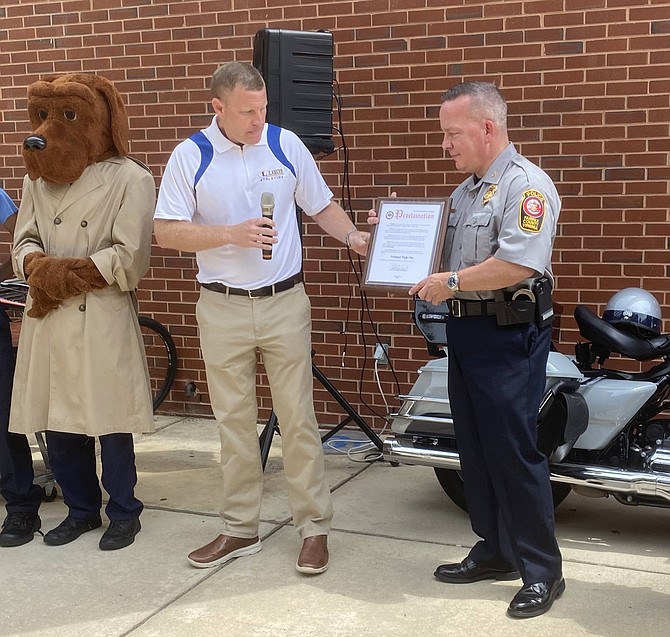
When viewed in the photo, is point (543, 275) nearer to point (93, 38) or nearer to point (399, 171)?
point (399, 171)

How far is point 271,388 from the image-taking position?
4.18 m

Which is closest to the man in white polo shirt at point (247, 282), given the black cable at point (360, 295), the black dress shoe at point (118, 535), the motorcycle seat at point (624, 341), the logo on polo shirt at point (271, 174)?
the logo on polo shirt at point (271, 174)

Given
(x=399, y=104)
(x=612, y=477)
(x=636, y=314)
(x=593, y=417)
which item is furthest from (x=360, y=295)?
(x=612, y=477)

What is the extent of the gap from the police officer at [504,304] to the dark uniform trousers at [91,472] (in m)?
1.67

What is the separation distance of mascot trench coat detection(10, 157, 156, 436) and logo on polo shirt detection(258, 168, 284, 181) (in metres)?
0.67

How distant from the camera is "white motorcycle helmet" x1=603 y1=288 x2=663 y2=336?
4.46 metres

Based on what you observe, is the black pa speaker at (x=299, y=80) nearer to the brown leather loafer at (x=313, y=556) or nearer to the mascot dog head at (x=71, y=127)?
the mascot dog head at (x=71, y=127)

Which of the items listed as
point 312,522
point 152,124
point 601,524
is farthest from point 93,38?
point 601,524

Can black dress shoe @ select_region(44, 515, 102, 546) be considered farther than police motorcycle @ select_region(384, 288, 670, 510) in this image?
Yes

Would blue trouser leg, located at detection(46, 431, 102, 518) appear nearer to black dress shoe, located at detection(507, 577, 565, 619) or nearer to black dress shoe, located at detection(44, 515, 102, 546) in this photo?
black dress shoe, located at detection(44, 515, 102, 546)

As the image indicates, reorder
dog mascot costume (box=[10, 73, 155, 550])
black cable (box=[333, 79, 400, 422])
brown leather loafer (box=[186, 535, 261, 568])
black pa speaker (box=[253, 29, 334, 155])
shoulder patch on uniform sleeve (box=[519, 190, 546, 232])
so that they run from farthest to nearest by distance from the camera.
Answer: black cable (box=[333, 79, 400, 422]), black pa speaker (box=[253, 29, 334, 155]), dog mascot costume (box=[10, 73, 155, 550]), brown leather loafer (box=[186, 535, 261, 568]), shoulder patch on uniform sleeve (box=[519, 190, 546, 232])

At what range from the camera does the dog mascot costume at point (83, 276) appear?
14.2ft

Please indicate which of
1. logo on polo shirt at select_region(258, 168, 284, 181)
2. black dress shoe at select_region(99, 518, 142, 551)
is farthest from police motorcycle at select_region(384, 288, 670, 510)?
black dress shoe at select_region(99, 518, 142, 551)

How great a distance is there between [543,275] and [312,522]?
4.83 feet
